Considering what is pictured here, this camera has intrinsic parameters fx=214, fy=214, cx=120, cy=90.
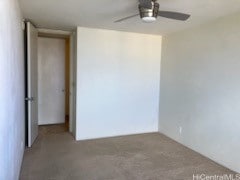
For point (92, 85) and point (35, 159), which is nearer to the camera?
point (35, 159)

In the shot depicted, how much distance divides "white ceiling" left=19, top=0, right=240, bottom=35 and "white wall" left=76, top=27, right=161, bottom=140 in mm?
415

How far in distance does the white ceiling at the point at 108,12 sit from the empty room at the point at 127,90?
0.05 feet

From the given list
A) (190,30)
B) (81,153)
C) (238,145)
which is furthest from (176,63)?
(81,153)

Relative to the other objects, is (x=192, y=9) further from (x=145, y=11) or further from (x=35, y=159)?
(x=35, y=159)

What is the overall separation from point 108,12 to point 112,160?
2264mm

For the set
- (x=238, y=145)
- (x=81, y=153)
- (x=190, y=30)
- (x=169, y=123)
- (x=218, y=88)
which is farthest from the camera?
(x=169, y=123)

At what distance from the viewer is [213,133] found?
3.44m

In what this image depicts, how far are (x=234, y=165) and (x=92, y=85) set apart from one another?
2.79 meters

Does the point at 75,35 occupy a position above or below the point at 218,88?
above

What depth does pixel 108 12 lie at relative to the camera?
306 cm

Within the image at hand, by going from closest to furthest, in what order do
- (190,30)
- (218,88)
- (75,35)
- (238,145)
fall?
(238,145) → (218,88) → (190,30) → (75,35)

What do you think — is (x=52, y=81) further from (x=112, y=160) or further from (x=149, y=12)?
(x=149, y=12)

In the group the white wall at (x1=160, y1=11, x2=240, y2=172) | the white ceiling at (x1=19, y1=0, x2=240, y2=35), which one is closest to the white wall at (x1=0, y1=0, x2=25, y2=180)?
the white ceiling at (x1=19, y1=0, x2=240, y2=35)

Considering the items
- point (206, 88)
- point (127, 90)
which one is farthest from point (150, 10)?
point (127, 90)
